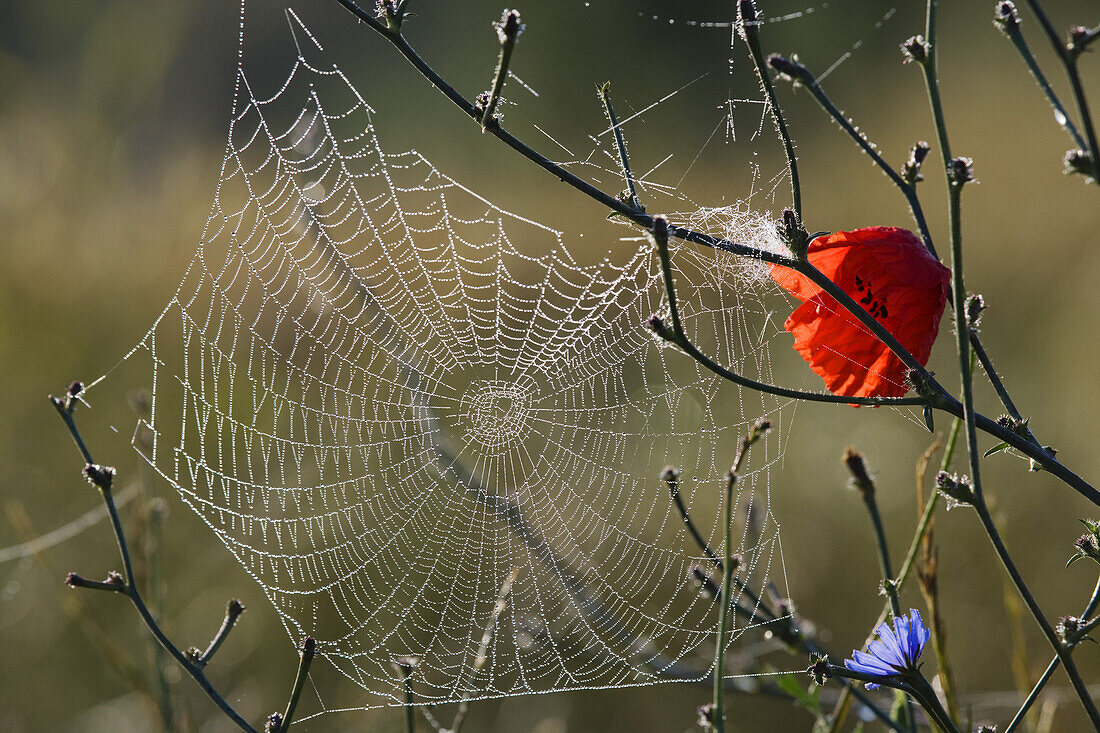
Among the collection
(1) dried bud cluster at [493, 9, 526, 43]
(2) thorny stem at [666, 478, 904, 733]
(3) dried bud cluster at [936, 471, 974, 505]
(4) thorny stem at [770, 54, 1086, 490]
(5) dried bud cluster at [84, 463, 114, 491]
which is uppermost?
(1) dried bud cluster at [493, 9, 526, 43]

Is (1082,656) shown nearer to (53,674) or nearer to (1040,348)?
(1040,348)

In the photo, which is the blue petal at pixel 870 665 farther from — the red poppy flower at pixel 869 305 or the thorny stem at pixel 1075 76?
the thorny stem at pixel 1075 76

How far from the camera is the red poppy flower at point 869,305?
1.12 meters

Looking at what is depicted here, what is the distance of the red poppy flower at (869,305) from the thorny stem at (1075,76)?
0.32m

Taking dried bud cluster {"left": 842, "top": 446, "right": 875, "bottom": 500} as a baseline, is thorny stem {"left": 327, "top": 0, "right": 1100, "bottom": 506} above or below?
above

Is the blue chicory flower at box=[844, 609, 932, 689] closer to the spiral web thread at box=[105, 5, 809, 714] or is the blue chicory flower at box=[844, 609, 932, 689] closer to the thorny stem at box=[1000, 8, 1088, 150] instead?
the thorny stem at box=[1000, 8, 1088, 150]

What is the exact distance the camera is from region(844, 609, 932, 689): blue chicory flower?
985mm

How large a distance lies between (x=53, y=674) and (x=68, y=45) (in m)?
6.34

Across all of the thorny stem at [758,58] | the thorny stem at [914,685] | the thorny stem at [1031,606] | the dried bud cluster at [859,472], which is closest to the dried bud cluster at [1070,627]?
the thorny stem at [1031,606]

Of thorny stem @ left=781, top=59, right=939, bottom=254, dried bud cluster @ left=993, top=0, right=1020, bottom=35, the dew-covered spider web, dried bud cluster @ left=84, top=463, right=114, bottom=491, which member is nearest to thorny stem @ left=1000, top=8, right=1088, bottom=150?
dried bud cluster @ left=993, top=0, right=1020, bottom=35

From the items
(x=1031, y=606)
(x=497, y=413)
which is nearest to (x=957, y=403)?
(x=1031, y=606)

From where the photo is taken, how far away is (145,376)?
415 cm

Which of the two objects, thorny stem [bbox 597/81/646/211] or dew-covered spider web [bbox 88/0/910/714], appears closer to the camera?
thorny stem [bbox 597/81/646/211]

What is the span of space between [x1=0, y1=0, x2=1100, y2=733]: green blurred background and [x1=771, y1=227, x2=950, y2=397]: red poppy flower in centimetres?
47
